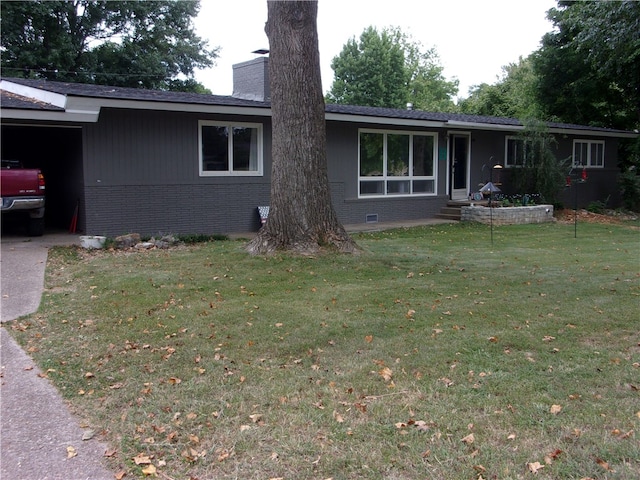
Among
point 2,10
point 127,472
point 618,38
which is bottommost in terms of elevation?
point 127,472

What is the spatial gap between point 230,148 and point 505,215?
7.87 meters

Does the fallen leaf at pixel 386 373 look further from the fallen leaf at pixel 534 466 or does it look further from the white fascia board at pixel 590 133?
the white fascia board at pixel 590 133

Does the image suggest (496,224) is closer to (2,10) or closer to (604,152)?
(604,152)

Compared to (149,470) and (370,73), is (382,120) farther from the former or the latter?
(370,73)

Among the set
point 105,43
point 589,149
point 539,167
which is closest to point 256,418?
point 539,167

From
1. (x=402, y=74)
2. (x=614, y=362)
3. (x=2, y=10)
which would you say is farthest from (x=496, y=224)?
(x=402, y=74)

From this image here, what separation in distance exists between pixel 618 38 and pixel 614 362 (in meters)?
9.41

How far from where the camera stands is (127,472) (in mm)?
3148

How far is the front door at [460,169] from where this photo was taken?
1852 centimetres

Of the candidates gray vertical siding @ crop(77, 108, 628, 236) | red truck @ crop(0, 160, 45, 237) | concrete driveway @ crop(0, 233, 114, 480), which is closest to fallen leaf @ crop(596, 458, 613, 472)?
concrete driveway @ crop(0, 233, 114, 480)

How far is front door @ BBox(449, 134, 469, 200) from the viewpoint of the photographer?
18.5 metres

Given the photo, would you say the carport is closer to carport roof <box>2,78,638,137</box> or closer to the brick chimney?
carport roof <box>2,78,638,137</box>

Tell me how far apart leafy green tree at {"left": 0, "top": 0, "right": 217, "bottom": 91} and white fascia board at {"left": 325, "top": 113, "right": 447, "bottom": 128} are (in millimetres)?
18025

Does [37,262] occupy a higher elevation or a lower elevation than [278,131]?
lower
